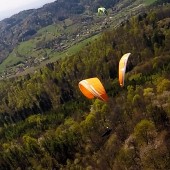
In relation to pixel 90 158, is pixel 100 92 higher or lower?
higher

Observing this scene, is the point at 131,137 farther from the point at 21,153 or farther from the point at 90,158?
the point at 21,153

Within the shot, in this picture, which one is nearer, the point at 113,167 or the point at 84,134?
the point at 113,167

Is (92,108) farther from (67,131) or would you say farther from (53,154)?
(53,154)

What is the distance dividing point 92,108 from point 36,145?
3177 cm

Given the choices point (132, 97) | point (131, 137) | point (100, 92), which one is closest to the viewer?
point (100, 92)

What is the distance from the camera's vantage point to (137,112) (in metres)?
137

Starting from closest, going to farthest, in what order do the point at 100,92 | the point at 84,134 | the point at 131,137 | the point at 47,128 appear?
the point at 100,92
the point at 131,137
the point at 84,134
the point at 47,128

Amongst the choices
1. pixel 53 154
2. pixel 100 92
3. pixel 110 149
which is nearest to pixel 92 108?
pixel 53 154

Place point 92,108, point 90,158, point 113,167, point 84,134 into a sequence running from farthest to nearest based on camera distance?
point 92,108 < point 84,134 < point 90,158 < point 113,167

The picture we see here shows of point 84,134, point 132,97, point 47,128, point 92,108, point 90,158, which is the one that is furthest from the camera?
point 47,128

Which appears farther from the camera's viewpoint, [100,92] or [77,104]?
[77,104]

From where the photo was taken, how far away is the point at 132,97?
506 feet

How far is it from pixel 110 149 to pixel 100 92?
5624cm

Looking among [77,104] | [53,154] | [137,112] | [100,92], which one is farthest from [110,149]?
[77,104]
